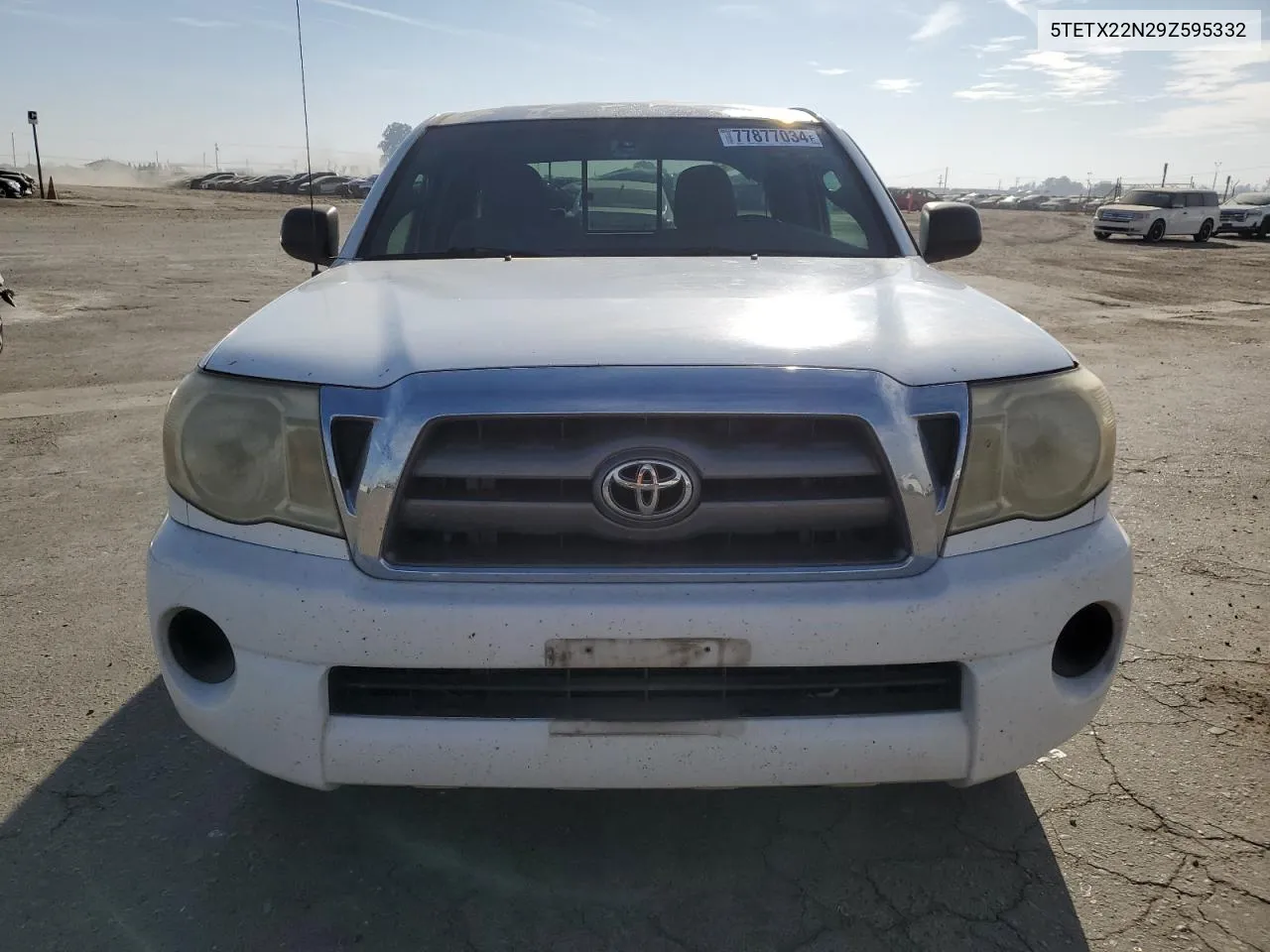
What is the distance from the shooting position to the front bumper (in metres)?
1.83

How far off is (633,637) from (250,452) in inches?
33.4

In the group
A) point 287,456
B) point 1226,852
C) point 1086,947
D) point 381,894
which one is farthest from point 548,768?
point 1226,852

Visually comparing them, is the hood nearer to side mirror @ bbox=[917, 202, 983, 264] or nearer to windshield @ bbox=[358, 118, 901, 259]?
windshield @ bbox=[358, 118, 901, 259]

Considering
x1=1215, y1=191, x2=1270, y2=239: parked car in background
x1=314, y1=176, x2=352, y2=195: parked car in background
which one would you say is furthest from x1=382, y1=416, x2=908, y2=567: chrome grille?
x1=314, y1=176, x2=352, y2=195: parked car in background

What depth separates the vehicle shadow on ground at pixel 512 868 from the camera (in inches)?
80.4

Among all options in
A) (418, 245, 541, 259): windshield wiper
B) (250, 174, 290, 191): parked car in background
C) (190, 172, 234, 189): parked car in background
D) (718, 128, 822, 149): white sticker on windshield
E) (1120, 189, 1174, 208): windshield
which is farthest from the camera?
(190, 172, 234, 189): parked car in background

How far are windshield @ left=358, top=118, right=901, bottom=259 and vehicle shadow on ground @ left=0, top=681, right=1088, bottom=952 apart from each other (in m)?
1.65

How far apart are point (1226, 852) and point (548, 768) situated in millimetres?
1597

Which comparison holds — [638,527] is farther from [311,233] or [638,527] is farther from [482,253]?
[311,233]

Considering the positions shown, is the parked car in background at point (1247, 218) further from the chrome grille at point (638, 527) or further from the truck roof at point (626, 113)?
the chrome grille at point (638, 527)

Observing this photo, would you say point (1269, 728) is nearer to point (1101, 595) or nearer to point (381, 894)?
point (1101, 595)

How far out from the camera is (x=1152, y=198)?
28031 mm

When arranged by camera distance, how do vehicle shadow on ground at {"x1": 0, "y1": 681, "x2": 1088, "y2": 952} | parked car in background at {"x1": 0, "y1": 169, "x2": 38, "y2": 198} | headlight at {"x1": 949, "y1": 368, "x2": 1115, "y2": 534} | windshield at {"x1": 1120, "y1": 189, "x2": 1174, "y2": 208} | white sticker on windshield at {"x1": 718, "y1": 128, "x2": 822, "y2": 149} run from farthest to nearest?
parked car in background at {"x1": 0, "y1": 169, "x2": 38, "y2": 198}, windshield at {"x1": 1120, "y1": 189, "x2": 1174, "y2": 208}, white sticker on windshield at {"x1": 718, "y1": 128, "x2": 822, "y2": 149}, vehicle shadow on ground at {"x1": 0, "y1": 681, "x2": 1088, "y2": 952}, headlight at {"x1": 949, "y1": 368, "x2": 1115, "y2": 534}

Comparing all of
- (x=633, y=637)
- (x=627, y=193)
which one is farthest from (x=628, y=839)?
(x=627, y=193)
